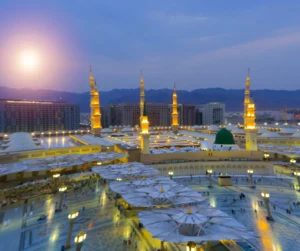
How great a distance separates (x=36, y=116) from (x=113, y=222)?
7290 centimetres

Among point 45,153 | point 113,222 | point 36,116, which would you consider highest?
point 36,116

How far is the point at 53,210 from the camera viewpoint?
1520 centimetres

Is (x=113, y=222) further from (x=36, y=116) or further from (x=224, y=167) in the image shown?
(x=36, y=116)

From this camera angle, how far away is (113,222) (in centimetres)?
1349

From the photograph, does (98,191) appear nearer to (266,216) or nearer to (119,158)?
(119,158)

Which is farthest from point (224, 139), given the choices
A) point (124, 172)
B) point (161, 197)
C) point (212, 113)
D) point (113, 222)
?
point (212, 113)

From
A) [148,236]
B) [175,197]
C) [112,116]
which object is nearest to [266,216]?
[175,197]

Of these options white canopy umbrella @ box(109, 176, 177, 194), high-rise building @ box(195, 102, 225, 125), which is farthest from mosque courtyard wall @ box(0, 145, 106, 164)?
high-rise building @ box(195, 102, 225, 125)

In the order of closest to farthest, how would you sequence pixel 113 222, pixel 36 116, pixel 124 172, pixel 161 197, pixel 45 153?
pixel 161 197
pixel 113 222
pixel 124 172
pixel 45 153
pixel 36 116

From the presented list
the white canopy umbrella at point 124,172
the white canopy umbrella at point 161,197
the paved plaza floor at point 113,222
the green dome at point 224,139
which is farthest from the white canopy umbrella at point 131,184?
the green dome at point 224,139

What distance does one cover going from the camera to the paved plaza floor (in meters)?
11.1

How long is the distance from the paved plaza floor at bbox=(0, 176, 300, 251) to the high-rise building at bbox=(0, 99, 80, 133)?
204 ft

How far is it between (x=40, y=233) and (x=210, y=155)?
1604cm

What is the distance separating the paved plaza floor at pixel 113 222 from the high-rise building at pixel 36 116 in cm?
6226
